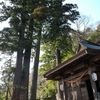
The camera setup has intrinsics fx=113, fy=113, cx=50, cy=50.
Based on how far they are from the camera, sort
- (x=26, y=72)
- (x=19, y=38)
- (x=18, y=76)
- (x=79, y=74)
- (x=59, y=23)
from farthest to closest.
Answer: (x=59, y=23) < (x=19, y=38) < (x=26, y=72) < (x=18, y=76) < (x=79, y=74)

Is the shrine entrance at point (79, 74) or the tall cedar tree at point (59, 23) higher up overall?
the tall cedar tree at point (59, 23)

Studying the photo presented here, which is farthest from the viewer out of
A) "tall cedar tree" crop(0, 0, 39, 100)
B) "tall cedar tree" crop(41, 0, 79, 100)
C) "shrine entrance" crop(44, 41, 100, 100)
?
"tall cedar tree" crop(41, 0, 79, 100)

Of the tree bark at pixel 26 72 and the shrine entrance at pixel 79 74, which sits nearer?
the shrine entrance at pixel 79 74

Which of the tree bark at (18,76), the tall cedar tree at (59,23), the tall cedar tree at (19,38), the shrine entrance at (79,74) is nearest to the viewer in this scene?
the shrine entrance at (79,74)

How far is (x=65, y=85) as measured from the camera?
6.01m

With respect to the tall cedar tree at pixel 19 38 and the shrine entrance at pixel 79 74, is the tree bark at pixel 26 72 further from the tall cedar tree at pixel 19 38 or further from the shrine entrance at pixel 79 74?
the shrine entrance at pixel 79 74

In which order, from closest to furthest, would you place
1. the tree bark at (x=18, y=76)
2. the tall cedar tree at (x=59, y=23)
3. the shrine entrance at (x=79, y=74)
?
the shrine entrance at (x=79, y=74)
the tree bark at (x=18, y=76)
the tall cedar tree at (x=59, y=23)

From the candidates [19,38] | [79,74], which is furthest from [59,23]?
[79,74]

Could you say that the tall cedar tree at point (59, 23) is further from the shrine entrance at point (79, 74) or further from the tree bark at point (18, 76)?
the shrine entrance at point (79, 74)

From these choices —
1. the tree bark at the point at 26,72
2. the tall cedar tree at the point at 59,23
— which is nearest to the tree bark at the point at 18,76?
the tree bark at the point at 26,72

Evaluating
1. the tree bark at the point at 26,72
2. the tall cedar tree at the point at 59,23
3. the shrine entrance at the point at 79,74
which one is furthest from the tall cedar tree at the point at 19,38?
the shrine entrance at the point at 79,74

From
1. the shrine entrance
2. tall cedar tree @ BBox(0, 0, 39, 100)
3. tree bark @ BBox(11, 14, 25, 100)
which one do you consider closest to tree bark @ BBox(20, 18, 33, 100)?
tall cedar tree @ BBox(0, 0, 39, 100)

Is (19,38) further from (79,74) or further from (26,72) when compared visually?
(79,74)

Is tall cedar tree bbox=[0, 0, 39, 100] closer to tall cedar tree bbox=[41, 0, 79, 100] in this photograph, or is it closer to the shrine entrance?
tall cedar tree bbox=[41, 0, 79, 100]
